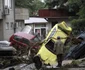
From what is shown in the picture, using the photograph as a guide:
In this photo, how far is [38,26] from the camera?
61.8 meters

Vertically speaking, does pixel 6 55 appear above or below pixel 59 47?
below

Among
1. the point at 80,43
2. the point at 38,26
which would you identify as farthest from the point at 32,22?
the point at 80,43

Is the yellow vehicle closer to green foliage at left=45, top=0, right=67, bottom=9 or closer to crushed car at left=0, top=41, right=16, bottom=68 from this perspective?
crushed car at left=0, top=41, right=16, bottom=68

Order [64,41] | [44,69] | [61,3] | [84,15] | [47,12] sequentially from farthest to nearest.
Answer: [47,12], [61,3], [84,15], [64,41], [44,69]

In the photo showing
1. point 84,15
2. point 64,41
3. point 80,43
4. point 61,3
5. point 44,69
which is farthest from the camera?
point 61,3

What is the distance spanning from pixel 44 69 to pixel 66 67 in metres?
1.11

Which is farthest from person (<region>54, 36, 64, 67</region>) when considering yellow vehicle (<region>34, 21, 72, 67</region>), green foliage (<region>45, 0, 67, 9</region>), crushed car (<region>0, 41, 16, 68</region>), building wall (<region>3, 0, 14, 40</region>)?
building wall (<region>3, 0, 14, 40</region>)

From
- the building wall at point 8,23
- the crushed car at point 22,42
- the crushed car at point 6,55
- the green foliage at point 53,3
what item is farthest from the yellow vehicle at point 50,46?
the building wall at point 8,23

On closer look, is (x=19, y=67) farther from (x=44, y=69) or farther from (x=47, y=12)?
(x=47, y=12)

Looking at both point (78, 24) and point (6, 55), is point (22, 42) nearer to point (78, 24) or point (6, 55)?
point (6, 55)

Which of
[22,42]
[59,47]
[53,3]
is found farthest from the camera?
[53,3]

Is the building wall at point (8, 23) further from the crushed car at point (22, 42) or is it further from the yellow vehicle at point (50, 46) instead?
the yellow vehicle at point (50, 46)

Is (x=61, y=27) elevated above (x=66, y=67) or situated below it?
above

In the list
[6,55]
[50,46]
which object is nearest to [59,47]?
[50,46]
